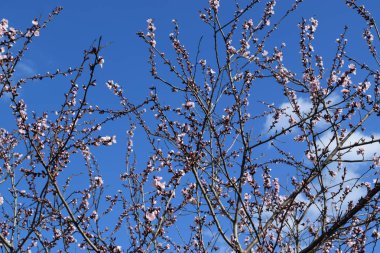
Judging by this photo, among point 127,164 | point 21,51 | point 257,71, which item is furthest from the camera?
point 127,164

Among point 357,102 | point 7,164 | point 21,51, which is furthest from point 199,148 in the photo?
point 7,164

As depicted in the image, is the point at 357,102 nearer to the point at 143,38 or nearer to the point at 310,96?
the point at 310,96

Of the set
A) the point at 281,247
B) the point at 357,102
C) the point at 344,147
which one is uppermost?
the point at 357,102

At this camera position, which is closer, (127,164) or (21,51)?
(21,51)

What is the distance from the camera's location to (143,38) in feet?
22.5

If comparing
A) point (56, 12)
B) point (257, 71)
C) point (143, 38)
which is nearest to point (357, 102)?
point (257, 71)

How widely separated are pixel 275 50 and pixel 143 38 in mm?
2252

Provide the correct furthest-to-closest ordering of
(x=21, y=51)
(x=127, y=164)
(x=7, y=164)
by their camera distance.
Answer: (x=127, y=164) < (x=7, y=164) < (x=21, y=51)

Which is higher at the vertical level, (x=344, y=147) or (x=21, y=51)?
(x=21, y=51)

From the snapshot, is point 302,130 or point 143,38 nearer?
point 302,130

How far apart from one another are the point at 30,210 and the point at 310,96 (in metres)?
4.66

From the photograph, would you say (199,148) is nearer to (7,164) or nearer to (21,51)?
(21,51)

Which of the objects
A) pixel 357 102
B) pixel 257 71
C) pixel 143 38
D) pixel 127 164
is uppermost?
pixel 143 38

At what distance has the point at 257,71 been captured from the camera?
672 cm
